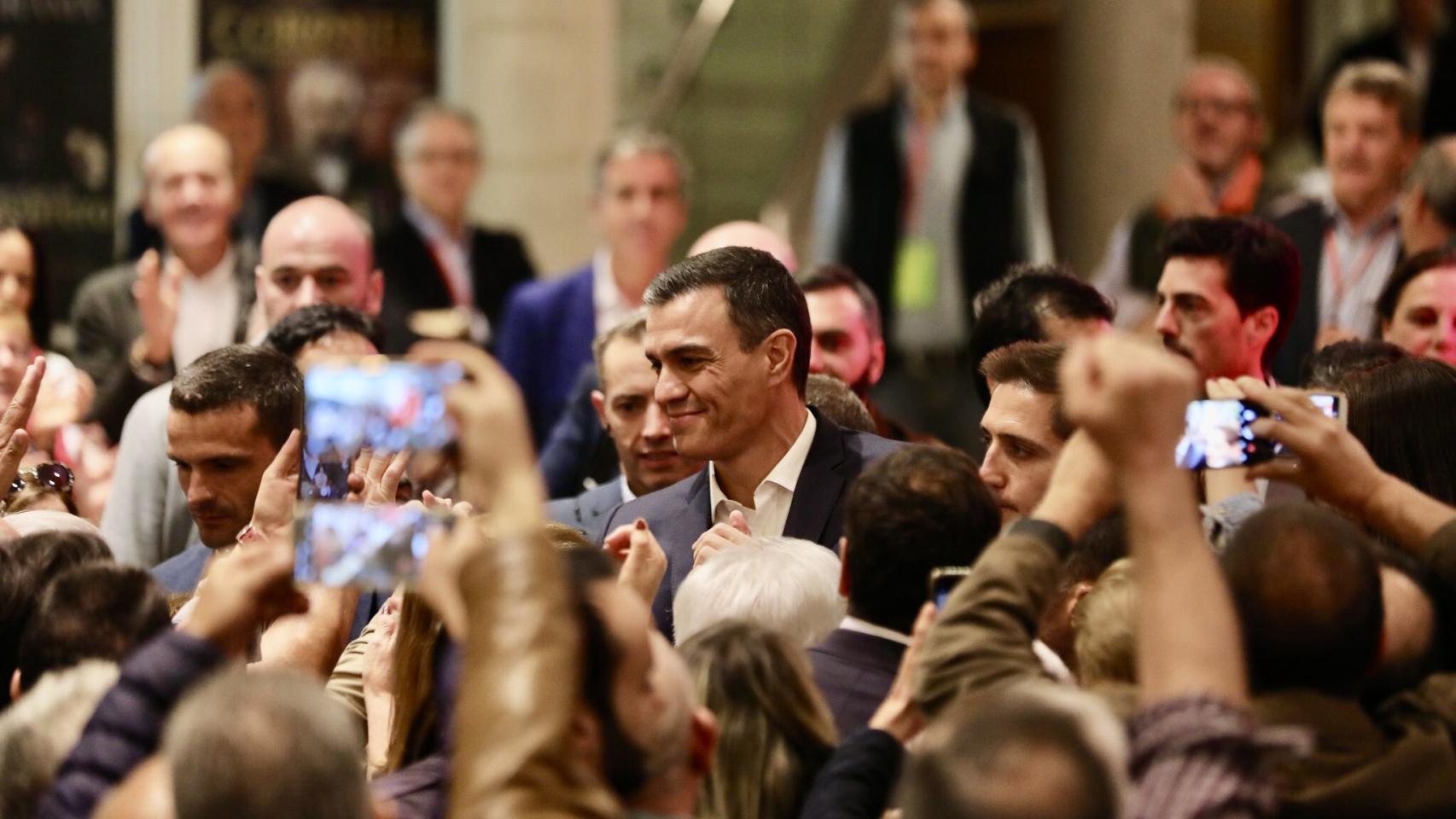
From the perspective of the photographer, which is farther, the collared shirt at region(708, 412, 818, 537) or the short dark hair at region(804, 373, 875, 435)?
the short dark hair at region(804, 373, 875, 435)

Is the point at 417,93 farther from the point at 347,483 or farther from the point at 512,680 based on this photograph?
the point at 512,680

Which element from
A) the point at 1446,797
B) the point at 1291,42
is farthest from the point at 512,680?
the point at 1291,42

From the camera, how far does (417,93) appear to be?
1057 centimetres

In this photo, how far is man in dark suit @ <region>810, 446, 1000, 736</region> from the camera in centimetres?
355

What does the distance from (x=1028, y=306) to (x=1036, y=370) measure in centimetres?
86

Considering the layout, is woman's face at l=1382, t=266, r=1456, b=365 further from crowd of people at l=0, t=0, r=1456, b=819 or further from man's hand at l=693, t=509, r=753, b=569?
man's hand at l=693, t=509, r=753, b=569

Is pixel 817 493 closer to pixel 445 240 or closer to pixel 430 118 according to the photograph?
pixel 445 240

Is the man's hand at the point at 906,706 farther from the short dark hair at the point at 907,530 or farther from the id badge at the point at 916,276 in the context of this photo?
the id badge at the point at 916,276

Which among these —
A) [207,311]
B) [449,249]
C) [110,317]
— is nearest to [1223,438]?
[207,311]

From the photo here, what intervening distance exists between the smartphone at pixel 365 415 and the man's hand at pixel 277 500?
2.68 ft

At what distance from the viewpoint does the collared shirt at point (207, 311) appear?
748cm

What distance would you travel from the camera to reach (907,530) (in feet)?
11.6

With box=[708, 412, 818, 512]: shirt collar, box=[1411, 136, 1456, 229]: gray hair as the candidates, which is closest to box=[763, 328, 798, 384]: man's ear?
box=[708, 412, 818, 512]: shirt collar

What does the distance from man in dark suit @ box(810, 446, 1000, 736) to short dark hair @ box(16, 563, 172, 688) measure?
1.10 metres
